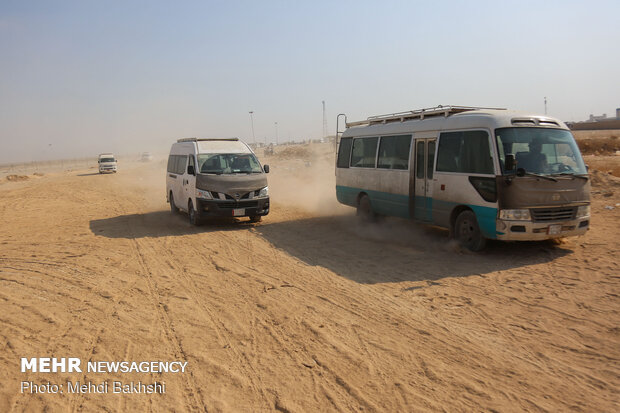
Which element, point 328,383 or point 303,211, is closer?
point 328,383

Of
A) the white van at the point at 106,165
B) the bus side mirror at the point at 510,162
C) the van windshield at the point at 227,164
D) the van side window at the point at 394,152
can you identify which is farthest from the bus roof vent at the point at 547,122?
the white van at the point at 106,165

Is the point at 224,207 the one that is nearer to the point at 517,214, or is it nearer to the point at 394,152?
the point at 394,152

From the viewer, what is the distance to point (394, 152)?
39.8 ft

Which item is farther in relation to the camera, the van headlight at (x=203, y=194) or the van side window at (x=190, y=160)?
the van side window at (x=190, y=160)

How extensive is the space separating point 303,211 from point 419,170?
18.9ft

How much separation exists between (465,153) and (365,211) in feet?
13.7

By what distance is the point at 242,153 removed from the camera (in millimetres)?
14297

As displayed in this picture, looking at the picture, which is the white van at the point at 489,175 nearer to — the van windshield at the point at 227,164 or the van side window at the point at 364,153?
the van side window at the point at 364,153

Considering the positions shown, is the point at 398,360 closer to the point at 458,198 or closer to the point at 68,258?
the point at 458,198

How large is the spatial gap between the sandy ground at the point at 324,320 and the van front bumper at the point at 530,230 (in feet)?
1.44

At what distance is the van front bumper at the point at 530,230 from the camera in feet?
28.8

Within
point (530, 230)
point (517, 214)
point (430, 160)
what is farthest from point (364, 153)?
point (530, 230)

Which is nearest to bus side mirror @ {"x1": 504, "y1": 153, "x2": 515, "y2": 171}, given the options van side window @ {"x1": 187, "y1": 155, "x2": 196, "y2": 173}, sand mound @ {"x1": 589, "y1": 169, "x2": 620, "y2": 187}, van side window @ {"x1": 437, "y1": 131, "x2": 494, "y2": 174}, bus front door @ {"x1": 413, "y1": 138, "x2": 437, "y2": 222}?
van side window @ {"x1": 437, "y1": 131, "x2": 494, "y2": 174}

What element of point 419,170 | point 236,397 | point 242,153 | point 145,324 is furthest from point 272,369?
point 242,153
